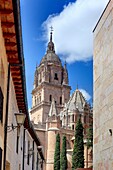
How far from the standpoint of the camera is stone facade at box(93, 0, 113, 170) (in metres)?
10.8

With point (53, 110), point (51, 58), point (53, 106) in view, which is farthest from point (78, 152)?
point (51, 58)

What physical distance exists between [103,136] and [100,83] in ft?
5.88

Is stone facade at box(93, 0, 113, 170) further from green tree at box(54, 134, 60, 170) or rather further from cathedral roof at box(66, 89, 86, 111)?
cathedral roof at box(66, 89, 86, 111)

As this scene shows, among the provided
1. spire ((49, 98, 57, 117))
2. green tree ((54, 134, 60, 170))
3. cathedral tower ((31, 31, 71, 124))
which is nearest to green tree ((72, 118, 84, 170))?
green tree ((54, 134, 60, 170))

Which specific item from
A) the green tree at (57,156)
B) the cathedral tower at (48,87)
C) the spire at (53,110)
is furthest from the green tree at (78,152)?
the cathedral tower at (48,87)

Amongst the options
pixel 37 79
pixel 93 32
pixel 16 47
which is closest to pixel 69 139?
pixel 37 79

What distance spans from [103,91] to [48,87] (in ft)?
243

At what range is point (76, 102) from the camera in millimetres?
80812

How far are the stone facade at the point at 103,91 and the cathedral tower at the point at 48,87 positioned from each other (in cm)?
6976

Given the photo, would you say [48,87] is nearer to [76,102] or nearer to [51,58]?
[51,58]

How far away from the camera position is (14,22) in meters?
6.97

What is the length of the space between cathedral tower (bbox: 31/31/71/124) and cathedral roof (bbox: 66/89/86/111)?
386 cm

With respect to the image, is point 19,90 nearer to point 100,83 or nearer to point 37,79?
point 100,83

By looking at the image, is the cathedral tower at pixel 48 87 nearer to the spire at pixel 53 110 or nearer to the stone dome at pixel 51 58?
the stone dome at pixel 51 58
